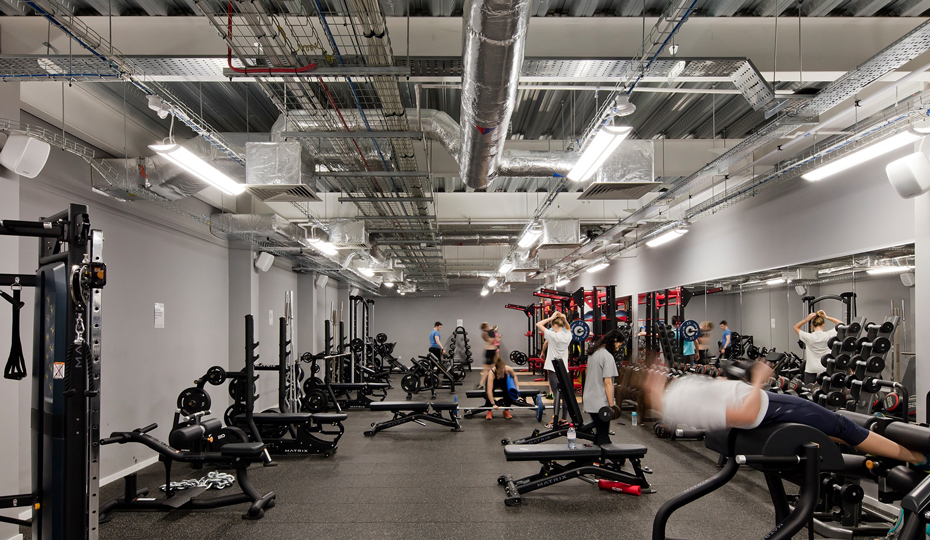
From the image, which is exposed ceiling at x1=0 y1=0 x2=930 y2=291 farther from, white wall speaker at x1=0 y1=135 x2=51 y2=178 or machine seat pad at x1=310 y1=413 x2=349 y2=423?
machine seat pad at x1=310 y1=413 x2=349 y2=423

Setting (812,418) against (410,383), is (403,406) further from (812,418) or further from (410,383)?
(812,418)

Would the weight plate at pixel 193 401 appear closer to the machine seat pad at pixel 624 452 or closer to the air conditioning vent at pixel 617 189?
the machine seat pad at pixel 624 452

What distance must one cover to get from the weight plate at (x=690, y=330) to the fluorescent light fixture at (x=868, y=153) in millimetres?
3954

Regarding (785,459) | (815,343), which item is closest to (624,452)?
(785,459)

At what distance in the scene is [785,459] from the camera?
280cm

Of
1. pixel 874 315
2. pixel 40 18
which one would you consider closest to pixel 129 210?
pixel 40 18

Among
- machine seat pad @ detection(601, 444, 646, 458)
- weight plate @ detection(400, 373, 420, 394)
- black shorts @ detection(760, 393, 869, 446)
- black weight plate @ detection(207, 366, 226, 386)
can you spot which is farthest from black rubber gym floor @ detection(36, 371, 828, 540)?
weight plate @ detection(400, 373, 420, 394)

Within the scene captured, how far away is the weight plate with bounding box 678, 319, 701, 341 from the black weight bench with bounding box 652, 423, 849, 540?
5.22 m

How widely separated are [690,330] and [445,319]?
44.8ft

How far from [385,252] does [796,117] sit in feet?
26.8

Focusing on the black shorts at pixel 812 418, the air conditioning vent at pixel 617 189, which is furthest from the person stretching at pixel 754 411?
the air conditioning vent at pixel 617 189

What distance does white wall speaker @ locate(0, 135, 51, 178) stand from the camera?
3832 millimetres

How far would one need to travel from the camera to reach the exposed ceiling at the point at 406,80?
332 cm

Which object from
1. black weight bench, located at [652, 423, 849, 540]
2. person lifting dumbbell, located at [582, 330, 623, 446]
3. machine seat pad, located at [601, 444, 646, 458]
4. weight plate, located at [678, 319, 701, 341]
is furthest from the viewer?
weight plate, located at [678, 319, 701, 341]
